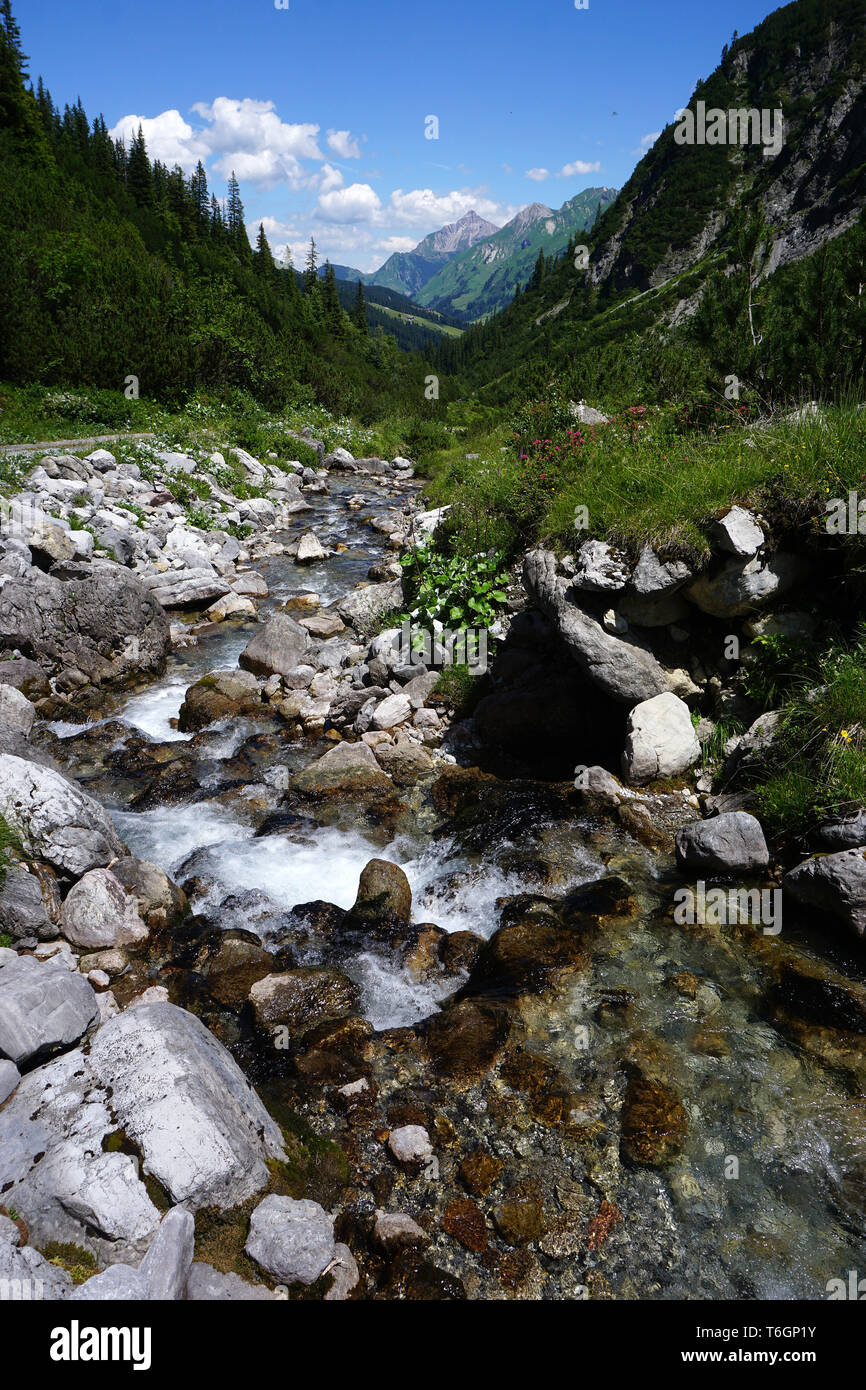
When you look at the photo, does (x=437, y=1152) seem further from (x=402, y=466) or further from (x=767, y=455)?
(x=402, y=466)

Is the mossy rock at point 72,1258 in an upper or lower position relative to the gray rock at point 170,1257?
upper

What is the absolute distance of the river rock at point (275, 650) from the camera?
12.8m

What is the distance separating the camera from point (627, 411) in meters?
12.5

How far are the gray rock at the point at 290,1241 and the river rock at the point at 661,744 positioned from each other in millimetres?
5703

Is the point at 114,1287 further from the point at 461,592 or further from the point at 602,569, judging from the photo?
the point at 461,592

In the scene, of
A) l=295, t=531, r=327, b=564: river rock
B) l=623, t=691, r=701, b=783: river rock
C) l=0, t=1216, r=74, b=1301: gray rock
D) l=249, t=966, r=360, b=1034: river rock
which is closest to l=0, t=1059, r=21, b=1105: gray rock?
l=0, t=1216, r=74, b=1301: gray rock

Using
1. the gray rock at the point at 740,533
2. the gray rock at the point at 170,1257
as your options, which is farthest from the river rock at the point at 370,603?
the gray rock at the point at 170,1257

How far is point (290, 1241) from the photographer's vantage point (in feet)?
12.2

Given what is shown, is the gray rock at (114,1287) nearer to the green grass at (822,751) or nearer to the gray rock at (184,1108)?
the gray rock at (184,1108)

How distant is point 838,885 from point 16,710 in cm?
1028

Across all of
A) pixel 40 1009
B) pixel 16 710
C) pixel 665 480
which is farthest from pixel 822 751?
pixel 16 710

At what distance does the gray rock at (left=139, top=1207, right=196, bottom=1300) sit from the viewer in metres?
3.27

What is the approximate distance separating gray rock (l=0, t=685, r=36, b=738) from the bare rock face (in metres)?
2.01
